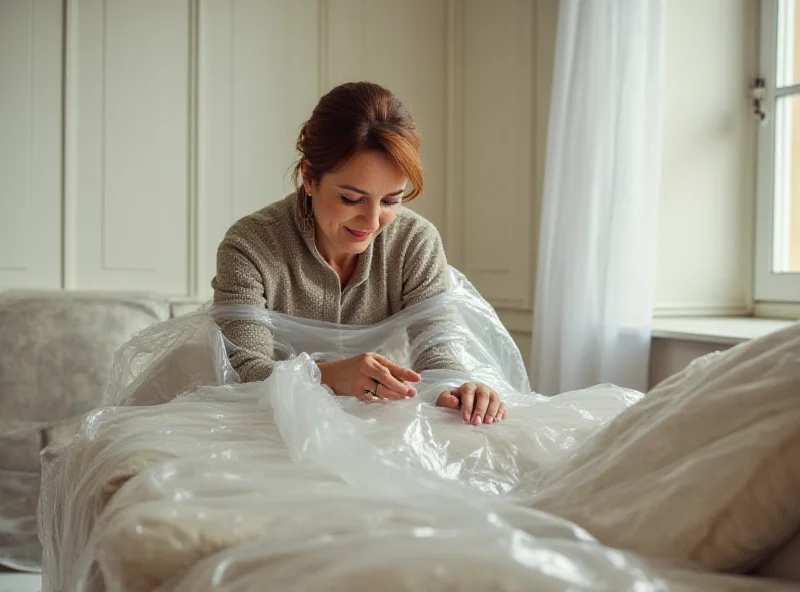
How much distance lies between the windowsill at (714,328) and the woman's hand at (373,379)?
111cm

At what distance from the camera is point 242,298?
183 cm

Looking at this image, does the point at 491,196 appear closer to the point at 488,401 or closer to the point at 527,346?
the point at 527,346

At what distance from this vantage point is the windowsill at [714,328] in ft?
7.71

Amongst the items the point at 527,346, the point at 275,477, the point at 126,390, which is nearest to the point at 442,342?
the point at 126,390

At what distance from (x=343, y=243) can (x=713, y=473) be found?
1156 millimetres

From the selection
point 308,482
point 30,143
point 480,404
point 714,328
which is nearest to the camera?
point 308,482

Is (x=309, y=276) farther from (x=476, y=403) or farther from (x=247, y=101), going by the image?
(x=247, y=101)

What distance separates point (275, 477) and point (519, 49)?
2.74 meters

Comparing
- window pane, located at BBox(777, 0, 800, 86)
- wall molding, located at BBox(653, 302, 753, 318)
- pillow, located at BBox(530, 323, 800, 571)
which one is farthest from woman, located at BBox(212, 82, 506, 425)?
window pane, located at BBox(777, 0, 800, 86)

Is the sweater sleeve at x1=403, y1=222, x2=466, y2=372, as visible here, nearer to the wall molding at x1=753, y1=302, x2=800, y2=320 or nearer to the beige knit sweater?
the beige knit sweater

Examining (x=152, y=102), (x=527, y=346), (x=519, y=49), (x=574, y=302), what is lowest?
(x=527, y=346)

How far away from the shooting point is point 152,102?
3.22 m

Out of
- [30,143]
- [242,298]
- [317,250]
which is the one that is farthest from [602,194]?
[30,143]

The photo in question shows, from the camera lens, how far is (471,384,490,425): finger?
53.2 inches
